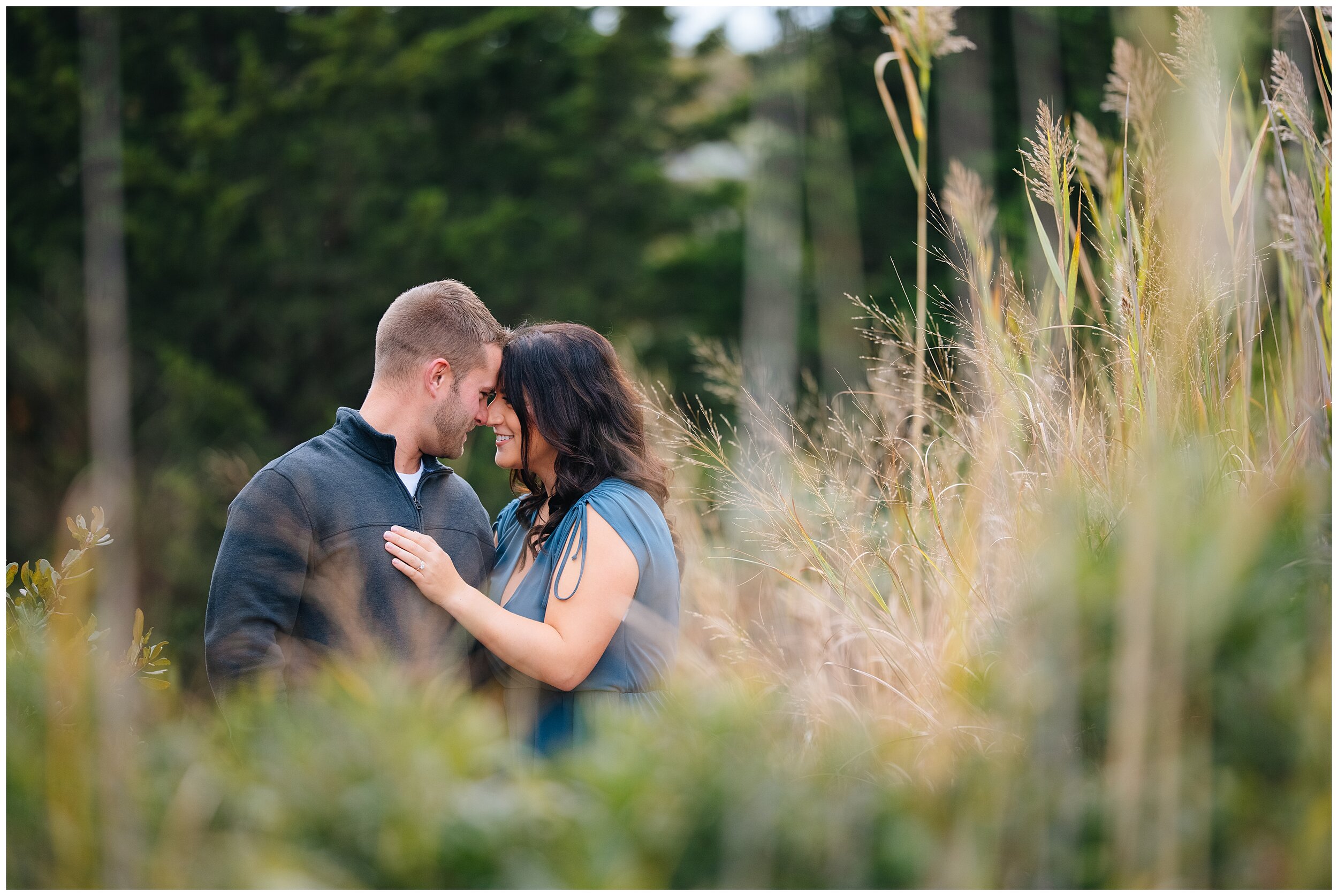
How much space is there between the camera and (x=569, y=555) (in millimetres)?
2480

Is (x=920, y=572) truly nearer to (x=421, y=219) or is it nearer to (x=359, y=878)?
(x=359, y=878)

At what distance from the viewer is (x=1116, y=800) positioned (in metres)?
1.18

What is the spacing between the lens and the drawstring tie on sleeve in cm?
241

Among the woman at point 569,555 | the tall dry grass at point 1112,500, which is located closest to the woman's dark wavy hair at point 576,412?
the woman at point 569,555

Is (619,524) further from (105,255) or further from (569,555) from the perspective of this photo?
(105,255)

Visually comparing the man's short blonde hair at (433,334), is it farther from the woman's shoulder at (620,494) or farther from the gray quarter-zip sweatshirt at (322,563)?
the woman's shoulder at (620,494)

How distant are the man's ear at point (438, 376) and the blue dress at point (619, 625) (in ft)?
2.12

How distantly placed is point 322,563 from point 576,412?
2.64 feet

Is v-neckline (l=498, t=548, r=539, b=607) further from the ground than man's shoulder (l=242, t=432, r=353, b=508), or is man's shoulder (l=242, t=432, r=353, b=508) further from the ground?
man's shoulder (l=242, t=432, r=353, b=508)

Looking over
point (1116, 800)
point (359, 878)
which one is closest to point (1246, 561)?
point (1116, 800)

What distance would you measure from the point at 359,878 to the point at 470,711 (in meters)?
0.22

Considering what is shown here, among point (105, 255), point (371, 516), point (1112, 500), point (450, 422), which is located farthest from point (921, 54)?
point (105, 255)

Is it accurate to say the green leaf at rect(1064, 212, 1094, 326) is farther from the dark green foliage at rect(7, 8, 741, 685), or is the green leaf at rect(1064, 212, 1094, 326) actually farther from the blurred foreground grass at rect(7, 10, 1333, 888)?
the dark green foliage at rect(7, 8, 741, 685)

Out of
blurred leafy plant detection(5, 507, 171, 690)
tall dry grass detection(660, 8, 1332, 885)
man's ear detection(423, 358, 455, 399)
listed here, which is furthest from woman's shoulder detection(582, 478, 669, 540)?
blurred leafy plant detection(5, 507, 171, 690)
